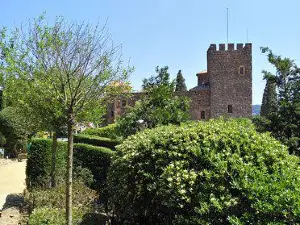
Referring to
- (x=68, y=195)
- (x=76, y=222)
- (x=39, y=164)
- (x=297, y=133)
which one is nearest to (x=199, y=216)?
(x=68, y=195)

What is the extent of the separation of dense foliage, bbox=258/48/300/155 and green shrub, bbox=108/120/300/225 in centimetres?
707

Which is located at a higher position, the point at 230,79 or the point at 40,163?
the point at 230,79

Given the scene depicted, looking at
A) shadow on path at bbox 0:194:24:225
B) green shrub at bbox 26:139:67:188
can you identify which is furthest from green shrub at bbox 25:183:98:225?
green shrub at bbox 26:139:67:188

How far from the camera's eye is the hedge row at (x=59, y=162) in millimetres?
10953

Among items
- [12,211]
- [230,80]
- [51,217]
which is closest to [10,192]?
[12,211]

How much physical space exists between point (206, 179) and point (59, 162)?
24.7 ft

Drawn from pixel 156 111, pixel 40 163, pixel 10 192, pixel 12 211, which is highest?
pixel 156 111

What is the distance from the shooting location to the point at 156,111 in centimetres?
1057

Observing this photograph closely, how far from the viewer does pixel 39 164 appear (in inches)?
435

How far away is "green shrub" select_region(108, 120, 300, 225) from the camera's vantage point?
3701mm

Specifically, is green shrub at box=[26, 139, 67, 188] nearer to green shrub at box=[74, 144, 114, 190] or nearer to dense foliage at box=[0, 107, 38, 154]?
green shrub at box=[74, 144, 114, 190]

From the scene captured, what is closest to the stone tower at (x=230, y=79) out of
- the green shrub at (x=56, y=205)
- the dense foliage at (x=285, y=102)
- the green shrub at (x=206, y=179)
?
the dense foliage at (x=285, y=102)

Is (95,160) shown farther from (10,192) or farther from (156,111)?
(10,192)

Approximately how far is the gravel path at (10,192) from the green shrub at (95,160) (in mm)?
1994
